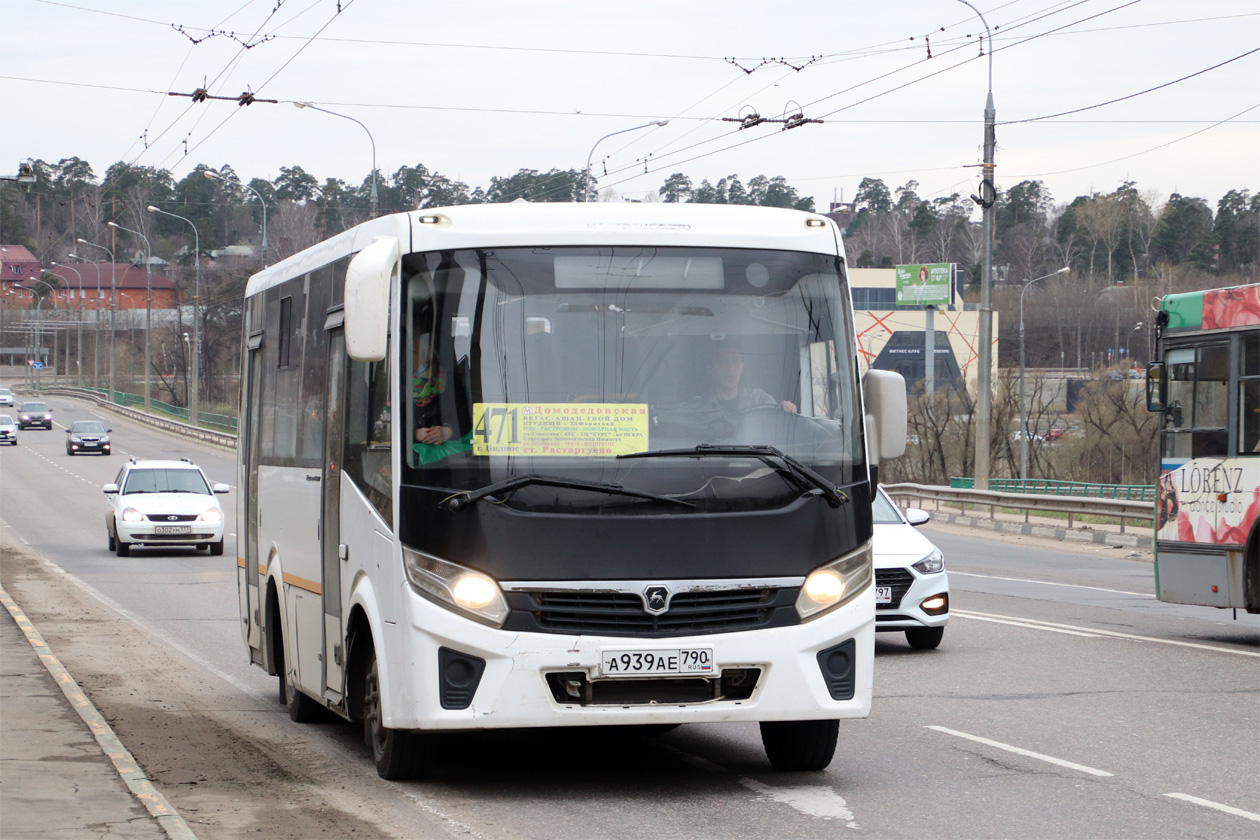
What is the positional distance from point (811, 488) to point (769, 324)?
0.80 m

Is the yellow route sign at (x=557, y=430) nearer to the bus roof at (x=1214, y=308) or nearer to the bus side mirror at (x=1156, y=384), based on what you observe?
the bus roof at (x=1214, y=308)

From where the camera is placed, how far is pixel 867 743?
8906mm

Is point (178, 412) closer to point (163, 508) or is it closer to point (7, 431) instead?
point (7, 431)

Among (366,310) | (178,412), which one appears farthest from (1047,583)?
(178,412)

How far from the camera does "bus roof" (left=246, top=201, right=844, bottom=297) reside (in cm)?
737

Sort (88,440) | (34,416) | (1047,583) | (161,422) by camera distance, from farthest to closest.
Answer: (34,416), (161,422), (88,440), (1047,583)

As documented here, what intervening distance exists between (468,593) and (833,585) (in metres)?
1.61

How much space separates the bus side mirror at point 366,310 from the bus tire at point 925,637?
7.50 metres

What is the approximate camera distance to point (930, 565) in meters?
13.3

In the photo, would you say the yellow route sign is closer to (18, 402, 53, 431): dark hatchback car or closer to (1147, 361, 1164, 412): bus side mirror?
(1147, 361, 1164, 412): bus side mirror

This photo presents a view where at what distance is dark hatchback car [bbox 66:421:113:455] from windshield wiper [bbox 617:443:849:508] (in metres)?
64.5

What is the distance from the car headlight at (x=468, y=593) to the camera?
6.92 meters

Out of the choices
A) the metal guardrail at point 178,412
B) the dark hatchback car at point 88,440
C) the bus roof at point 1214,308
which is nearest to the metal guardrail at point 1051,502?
the bus roof at point 1214,308

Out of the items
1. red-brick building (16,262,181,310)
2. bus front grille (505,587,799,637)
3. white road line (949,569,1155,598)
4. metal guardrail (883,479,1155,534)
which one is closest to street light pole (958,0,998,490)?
metal guardrail (883,479,1155,534)
